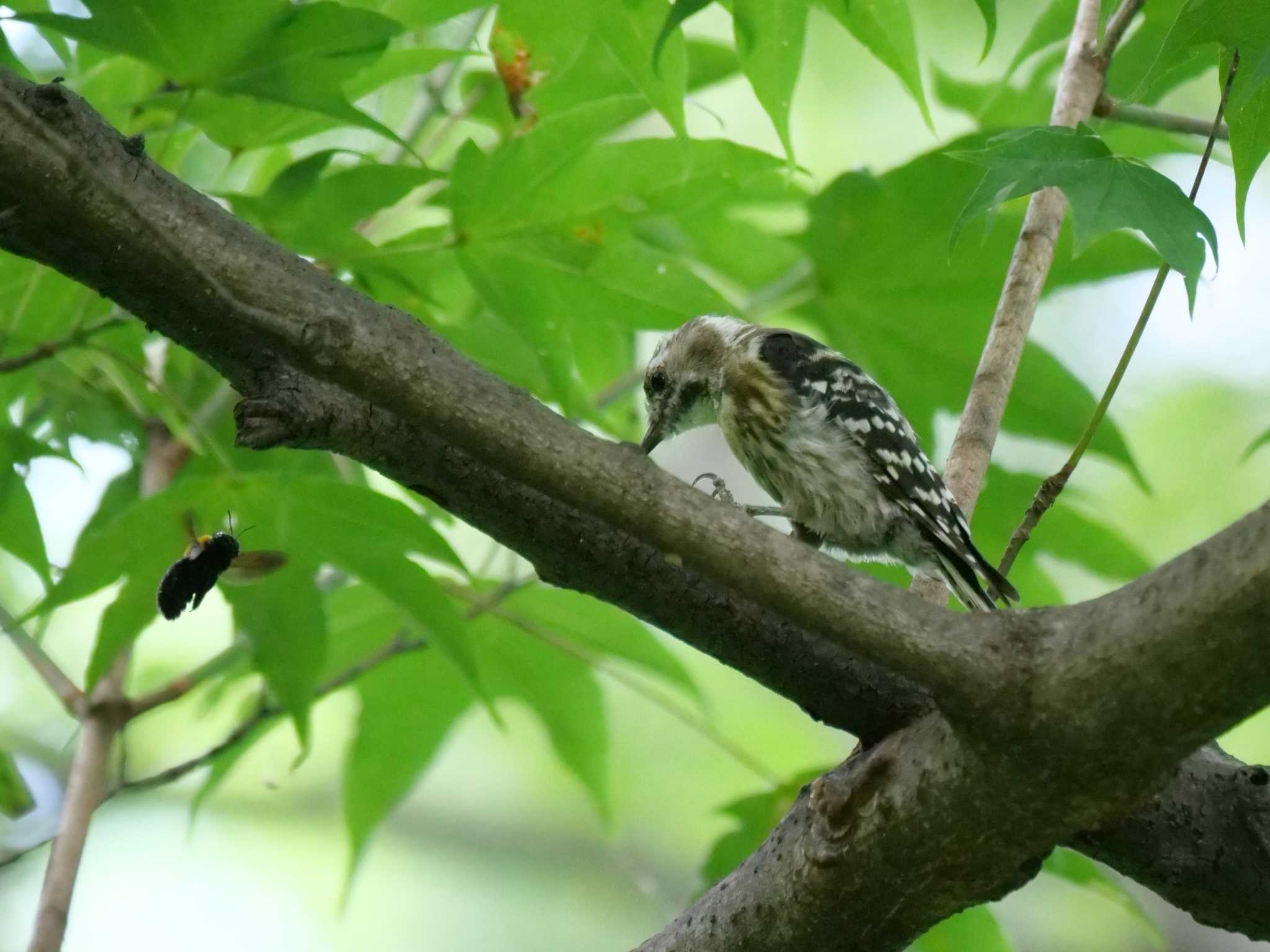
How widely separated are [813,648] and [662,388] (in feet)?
5.87

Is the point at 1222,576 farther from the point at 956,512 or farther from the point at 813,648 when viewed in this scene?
the point at 956,512

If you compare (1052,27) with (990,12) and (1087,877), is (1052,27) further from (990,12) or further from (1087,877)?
(1087,877)

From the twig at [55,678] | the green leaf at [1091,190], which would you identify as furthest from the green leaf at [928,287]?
the twig at [55,678]

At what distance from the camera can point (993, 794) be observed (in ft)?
4.48

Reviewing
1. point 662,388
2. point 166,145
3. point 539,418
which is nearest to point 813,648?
point 539,418

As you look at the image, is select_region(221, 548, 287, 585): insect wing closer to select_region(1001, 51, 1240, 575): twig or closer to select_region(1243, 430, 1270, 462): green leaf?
select_region(1001, 51, 1240, 575): twig

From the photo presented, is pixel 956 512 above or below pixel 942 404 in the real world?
below

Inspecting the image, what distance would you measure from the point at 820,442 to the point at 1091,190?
1.47m

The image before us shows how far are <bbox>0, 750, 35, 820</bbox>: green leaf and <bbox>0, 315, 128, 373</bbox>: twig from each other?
0.66 m

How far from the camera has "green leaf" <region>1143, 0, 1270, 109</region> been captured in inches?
56.4

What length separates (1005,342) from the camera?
2.18 metres

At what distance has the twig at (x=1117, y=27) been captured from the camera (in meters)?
2.23

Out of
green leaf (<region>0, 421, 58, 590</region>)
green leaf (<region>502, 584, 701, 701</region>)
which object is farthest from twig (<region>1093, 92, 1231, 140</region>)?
green leaf (<region>0, 421, 58, 590</region>)

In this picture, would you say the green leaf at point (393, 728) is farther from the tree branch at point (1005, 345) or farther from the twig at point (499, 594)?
the tree branch at point (1005, 345)
